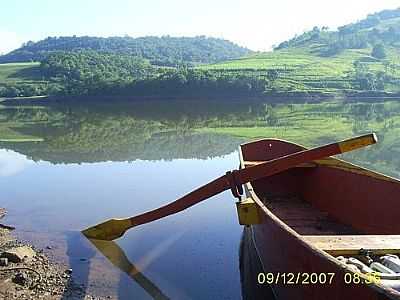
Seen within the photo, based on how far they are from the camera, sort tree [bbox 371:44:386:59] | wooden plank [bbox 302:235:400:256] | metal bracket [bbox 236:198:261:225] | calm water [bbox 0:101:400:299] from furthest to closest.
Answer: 1. tree [bbox 371:44:386:59]
2. calm water [bbox 0:101:400:299]
3. metal bracket [bbox 236:198:261:225]
4. wooden plank [bbox 302:235:400:256]

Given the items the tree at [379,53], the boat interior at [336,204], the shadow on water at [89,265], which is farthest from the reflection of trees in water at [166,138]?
the tree at [379,53]

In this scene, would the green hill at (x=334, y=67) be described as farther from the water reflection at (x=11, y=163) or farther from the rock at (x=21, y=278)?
the rock at (x=21, y=278)

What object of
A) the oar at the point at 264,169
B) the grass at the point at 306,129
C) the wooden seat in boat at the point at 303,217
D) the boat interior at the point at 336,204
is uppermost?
the oar at the point at 264,169

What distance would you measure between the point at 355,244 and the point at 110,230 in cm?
629

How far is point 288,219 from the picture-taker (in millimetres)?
10062

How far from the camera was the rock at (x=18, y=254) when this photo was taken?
394 inches

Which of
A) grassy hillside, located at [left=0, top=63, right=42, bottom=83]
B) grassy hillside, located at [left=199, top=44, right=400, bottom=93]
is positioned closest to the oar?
grassy hillside, located at [left=199, top=44, right=400, bottom=93]

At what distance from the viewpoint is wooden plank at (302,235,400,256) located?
615 centimetres

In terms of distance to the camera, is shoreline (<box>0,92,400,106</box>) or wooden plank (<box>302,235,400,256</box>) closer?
wooden plank (<box>302,235,400,256</box>)

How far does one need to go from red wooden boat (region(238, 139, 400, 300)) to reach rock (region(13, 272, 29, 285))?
4.09 metres

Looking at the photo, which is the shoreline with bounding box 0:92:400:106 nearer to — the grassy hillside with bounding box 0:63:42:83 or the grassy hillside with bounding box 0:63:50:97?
the grassy hillside with bounding box 0:63:50:97

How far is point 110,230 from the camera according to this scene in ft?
37.0

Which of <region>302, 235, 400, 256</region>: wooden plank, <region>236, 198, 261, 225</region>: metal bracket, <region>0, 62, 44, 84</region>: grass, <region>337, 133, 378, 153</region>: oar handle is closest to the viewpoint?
<region>302, 235, 400, 256</region>: wooden plank

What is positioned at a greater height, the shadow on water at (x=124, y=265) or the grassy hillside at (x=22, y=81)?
the grassy hillside at (x=22, y=81)
